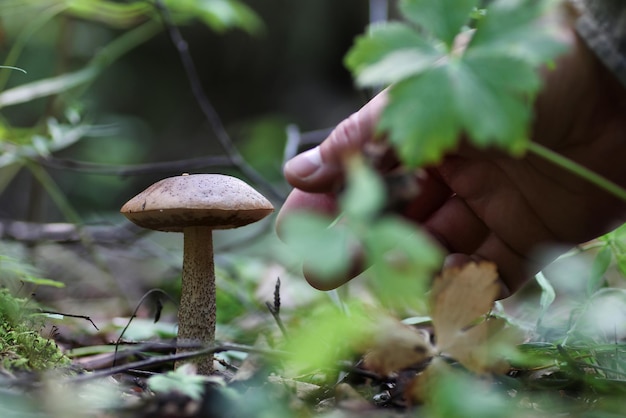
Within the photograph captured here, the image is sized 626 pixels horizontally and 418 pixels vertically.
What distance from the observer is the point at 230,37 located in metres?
7.47

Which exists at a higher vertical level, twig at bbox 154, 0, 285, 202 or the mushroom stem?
twig at bbox 154, 0, 285, 202

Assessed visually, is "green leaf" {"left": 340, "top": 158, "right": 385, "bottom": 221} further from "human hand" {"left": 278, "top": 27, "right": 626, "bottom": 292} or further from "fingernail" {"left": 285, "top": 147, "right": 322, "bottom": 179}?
"fingernail" {"left": 285, "top": 147, "right": 322, "bottom": 179}

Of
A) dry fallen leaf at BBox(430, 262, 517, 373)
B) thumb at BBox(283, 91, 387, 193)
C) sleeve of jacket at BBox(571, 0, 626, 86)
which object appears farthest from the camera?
thumb at BBox(283, 91, 387, 193)

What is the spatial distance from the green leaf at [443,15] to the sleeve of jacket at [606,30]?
1.05 feet

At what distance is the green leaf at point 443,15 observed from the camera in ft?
2.32

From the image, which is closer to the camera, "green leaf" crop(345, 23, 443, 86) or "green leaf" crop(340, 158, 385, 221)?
"green leaf" crop(340, 158, 385, 221)

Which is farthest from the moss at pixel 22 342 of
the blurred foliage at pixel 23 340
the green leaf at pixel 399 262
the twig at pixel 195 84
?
the twig at pixel 195 84

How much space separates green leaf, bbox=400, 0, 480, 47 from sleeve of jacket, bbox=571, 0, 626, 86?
321 millimetres

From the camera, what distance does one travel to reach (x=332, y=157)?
1.22 metres

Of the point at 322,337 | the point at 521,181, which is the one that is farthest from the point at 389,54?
the point at 521,181

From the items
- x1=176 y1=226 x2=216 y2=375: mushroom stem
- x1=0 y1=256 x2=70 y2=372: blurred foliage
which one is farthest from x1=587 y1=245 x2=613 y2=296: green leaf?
x1=0 y1=256 x2=70 y2=372: blurred foliage

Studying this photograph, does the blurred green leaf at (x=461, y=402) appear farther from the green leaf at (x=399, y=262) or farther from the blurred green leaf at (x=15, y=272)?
the blurred green leaf at (x=15, y=272)

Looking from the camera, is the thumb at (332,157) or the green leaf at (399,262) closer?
the green leaf at (399,262)

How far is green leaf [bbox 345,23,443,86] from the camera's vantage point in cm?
66
